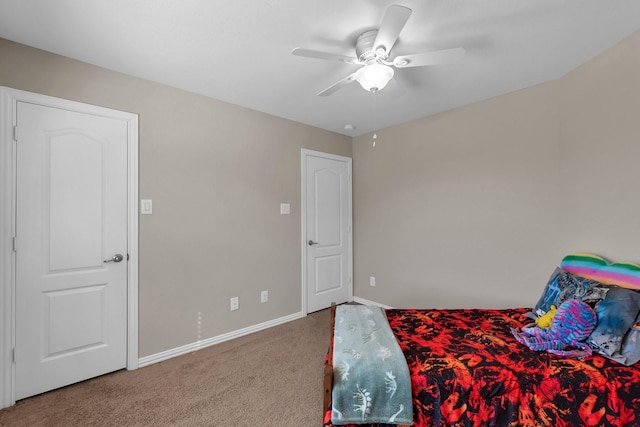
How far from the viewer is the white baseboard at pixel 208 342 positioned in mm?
2375

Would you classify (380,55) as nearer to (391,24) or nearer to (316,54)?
(391,24)

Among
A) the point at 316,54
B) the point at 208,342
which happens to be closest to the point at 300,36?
the point at 316,54

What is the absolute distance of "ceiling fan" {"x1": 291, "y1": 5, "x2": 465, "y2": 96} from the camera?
4.75 feet

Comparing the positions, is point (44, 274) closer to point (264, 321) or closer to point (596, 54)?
point (264, 321)

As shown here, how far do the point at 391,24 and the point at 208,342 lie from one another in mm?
2960

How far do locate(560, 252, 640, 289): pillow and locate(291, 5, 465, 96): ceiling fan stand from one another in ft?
5.82

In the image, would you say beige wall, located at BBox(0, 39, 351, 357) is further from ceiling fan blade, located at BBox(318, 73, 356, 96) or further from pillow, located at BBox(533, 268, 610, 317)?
pillow, located at BBox(533, 268, 610, 317)

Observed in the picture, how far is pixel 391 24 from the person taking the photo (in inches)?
54.3

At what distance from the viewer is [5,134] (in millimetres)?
1831

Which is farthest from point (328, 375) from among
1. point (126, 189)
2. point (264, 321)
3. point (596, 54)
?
point (596, 54)

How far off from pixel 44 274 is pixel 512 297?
388 cm

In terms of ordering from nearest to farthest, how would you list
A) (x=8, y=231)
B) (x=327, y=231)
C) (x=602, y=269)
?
(x=8, y=231) → (x=602, y=269) → (x=327, y=231)

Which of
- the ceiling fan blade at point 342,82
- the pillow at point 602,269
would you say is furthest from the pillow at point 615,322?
the ceiling fan blade at point 342,82

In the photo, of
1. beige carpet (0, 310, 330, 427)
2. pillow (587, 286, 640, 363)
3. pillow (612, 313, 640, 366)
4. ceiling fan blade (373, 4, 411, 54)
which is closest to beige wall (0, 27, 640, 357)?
beige carpet (0, 310, 330, 427)
